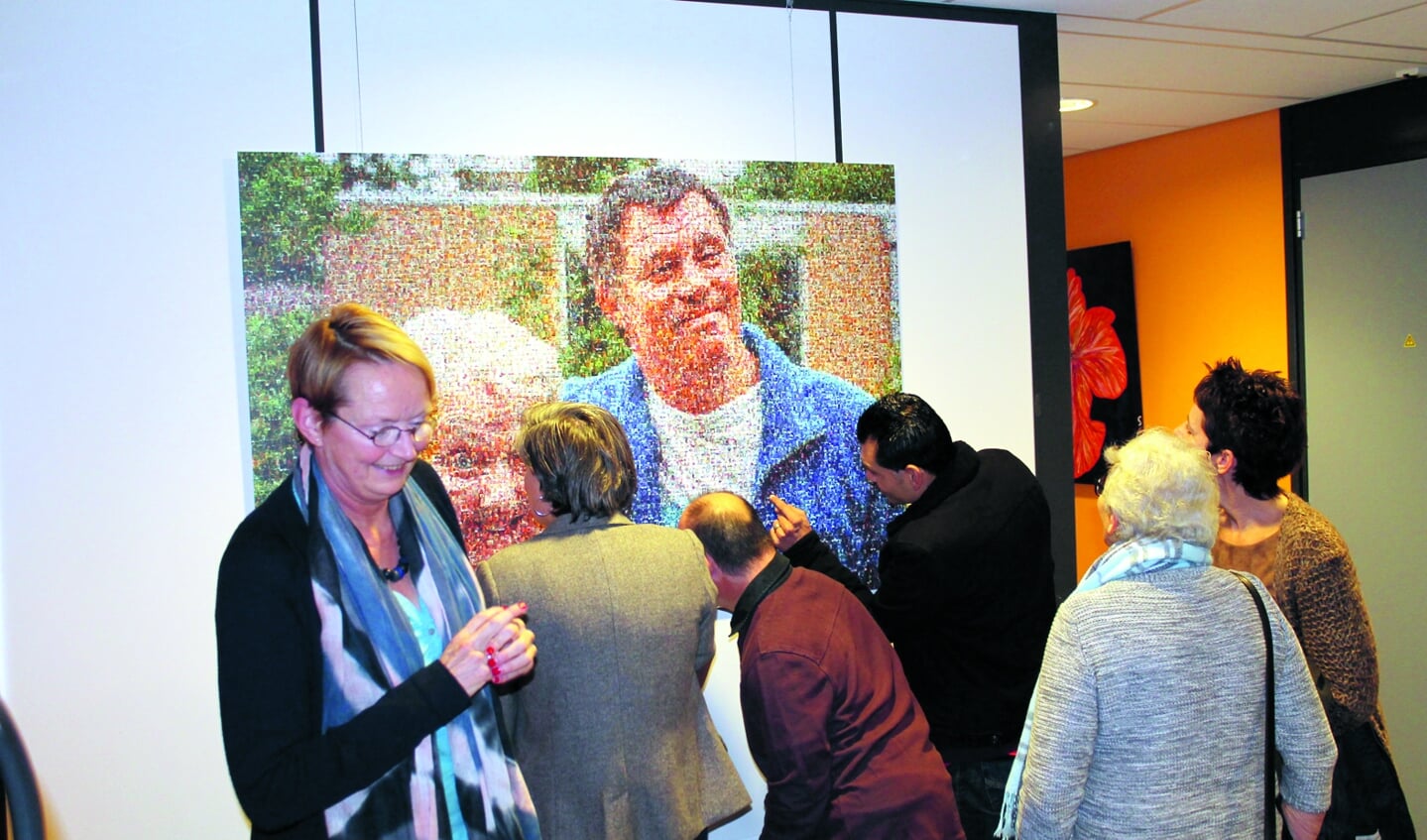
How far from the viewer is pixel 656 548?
2068 mm

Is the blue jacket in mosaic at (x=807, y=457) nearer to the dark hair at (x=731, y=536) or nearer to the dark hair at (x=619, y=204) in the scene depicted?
the dark hair at (x=619, y=204)

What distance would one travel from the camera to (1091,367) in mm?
5688

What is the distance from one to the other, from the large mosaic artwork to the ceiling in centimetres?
93

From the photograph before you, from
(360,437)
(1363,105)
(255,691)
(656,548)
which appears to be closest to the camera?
(255,691)

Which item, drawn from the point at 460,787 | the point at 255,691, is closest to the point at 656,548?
the point at 460,787

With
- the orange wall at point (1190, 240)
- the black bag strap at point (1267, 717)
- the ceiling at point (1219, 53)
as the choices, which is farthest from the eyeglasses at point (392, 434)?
the orange wall at point (1190, 240)

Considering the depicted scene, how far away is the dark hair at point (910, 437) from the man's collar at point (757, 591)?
2.00 feet

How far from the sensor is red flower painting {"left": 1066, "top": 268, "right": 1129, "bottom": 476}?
5586mm

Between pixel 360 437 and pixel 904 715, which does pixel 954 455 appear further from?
pixel 360 437

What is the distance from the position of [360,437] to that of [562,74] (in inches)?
58.0

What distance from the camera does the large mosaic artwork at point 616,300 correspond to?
244 centimetres

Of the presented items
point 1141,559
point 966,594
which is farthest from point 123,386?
point 1141,559

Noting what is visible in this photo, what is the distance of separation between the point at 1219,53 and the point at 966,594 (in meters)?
2.43

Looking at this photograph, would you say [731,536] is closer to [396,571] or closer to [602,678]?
[602,678]
